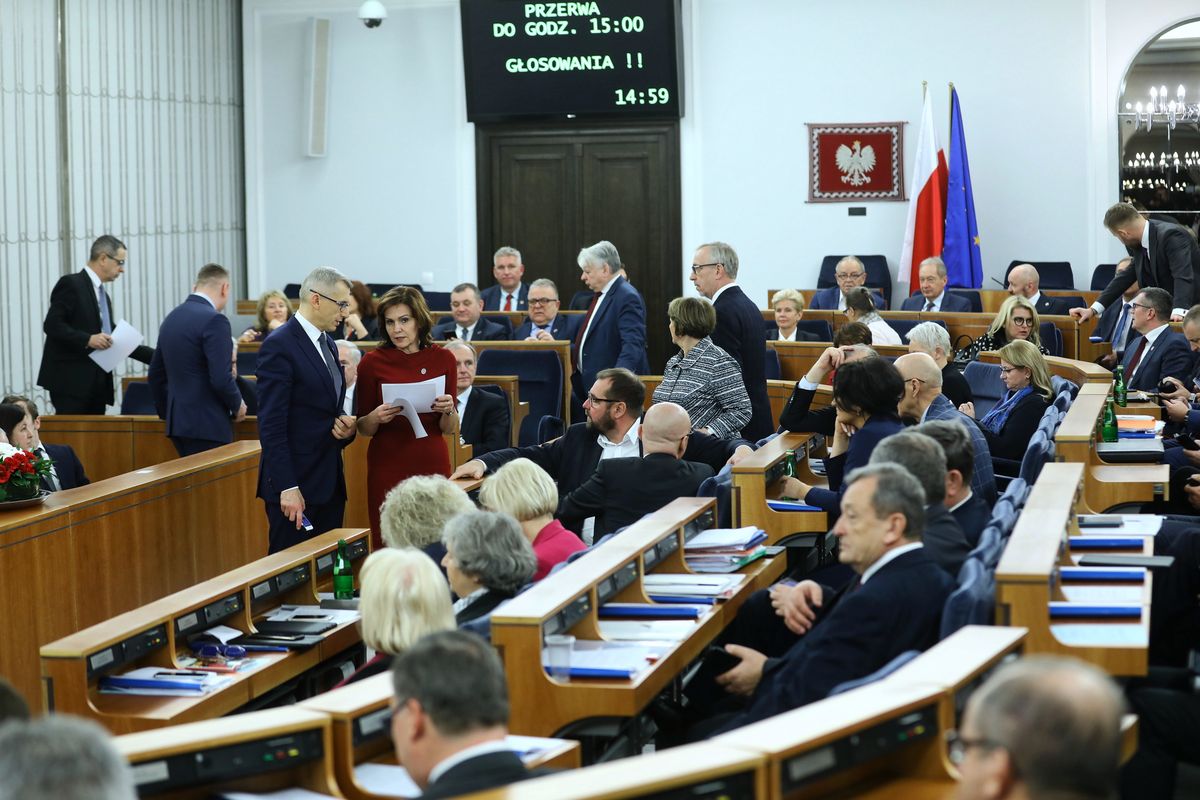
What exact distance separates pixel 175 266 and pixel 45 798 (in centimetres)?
1110

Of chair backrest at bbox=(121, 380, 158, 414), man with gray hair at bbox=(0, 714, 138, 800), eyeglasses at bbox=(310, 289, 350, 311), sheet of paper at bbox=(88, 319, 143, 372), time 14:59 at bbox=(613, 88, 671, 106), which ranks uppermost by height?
time 14:59 at bbox=(613, 88, 671, 106)

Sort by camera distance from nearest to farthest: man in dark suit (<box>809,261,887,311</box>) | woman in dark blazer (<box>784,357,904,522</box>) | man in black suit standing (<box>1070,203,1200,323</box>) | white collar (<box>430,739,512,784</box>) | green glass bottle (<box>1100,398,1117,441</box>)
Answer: white collar (<box>430,739,512,784</box>)
woman in dark blazer (<box>784,357,904,522</box>)
green glass bottle (<box>1100,398,1117,441</box>)
man in black suit standing (<box>1070,203,1200,323</box>)
man in dark suit (<box>809,261,887,311</box>)

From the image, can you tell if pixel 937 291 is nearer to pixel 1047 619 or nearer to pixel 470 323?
pixel 470 323

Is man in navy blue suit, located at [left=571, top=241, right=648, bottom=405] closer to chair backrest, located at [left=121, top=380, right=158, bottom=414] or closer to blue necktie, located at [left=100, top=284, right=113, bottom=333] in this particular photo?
chair backrest, located at [left=121, top=380, right=158, bottom=414]

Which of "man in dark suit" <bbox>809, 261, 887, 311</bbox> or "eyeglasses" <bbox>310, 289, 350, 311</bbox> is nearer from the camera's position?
"eyeglasses" <bbox>310, 289, 350, 311</bbox>

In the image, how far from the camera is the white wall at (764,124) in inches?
481

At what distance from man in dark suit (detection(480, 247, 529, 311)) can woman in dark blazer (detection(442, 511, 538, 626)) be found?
7286mm

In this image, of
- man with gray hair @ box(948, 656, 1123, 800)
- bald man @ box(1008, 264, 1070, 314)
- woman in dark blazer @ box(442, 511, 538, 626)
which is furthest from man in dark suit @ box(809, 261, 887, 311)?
man with gray hair @ box(948, 656, 1123, 800)

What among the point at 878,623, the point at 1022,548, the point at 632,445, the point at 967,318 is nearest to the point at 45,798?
the point at 878,623

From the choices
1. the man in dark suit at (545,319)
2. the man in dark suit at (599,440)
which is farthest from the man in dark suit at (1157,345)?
the man in dark suit at (545,319)

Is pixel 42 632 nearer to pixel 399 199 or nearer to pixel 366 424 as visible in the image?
pixel 366 424

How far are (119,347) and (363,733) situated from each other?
6158 mm

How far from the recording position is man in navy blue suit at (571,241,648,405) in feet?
25.9

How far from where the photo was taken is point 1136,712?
365 centimetres
